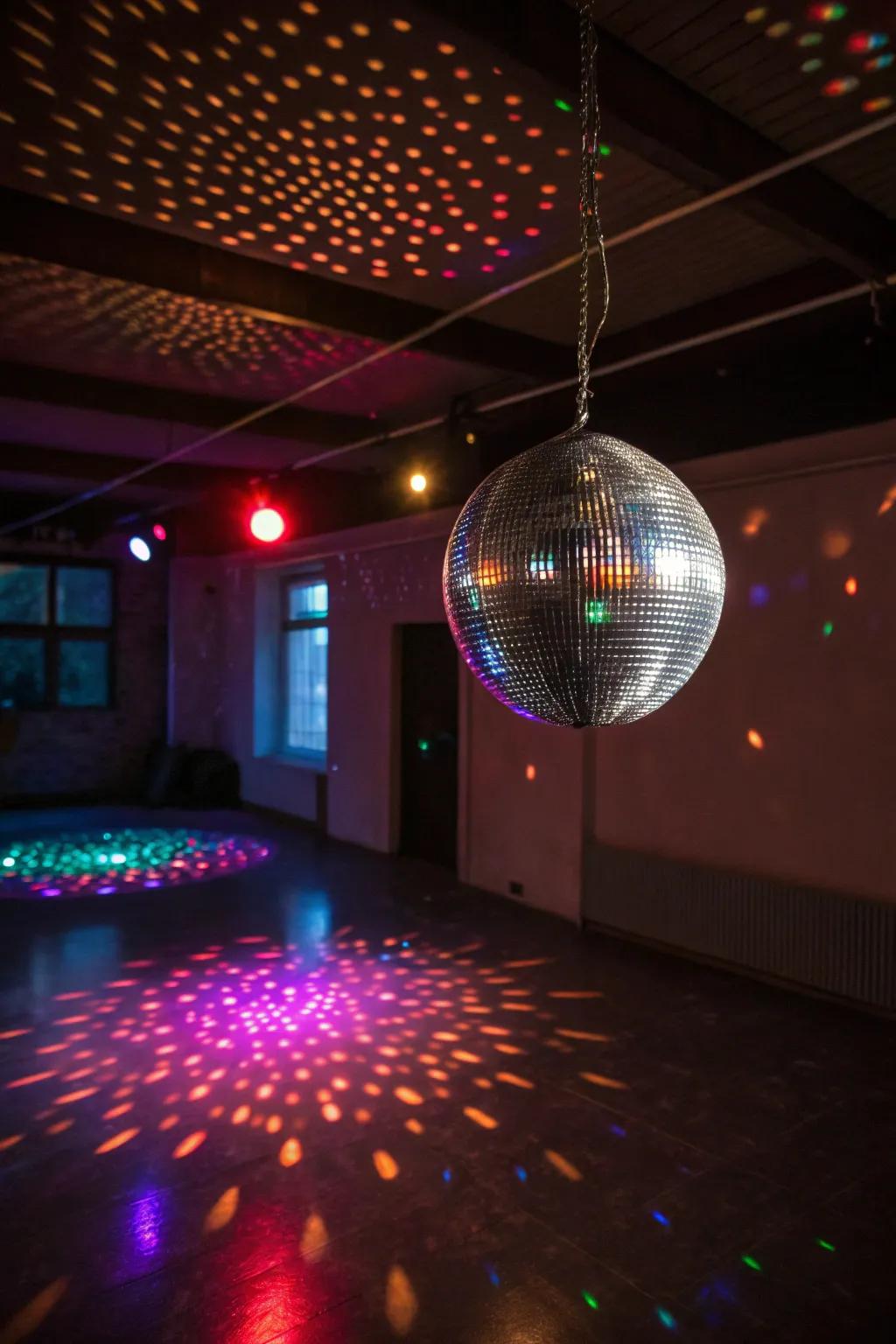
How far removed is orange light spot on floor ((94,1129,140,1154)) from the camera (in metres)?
2.86

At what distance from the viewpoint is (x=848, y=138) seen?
2236 millimetres

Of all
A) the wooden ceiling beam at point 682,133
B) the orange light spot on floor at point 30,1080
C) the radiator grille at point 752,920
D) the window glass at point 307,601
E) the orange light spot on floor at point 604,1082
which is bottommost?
the orange light spot on floor at point 30,1080

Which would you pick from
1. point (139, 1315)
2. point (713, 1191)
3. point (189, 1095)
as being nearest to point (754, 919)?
Result: point (713, 1191)

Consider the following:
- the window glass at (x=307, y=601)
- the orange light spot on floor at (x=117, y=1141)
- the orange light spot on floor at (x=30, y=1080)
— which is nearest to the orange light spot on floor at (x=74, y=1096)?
the orange light spot on floor at (x=30, y=1080)

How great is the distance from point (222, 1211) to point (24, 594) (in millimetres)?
8785

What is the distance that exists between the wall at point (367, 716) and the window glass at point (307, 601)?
0.23 metres

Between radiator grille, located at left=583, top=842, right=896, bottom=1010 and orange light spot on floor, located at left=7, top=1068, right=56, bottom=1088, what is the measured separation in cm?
303

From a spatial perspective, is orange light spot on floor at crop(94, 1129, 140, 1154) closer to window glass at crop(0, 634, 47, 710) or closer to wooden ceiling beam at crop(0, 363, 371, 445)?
wooden ceiling beam at crop(0, 363, 371, 445)

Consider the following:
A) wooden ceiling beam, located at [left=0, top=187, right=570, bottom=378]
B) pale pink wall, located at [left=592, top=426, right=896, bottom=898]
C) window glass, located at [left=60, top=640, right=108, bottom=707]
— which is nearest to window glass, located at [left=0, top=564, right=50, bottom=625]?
window glass, located at [left=60, top=640, right=108, bottom=707]

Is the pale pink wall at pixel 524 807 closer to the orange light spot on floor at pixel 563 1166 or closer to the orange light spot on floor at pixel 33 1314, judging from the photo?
the orange light spot on floor at pixel 563 1166

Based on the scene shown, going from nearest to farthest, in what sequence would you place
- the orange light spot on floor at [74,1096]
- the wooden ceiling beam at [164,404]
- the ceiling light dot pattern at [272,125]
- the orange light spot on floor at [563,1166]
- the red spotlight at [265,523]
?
the ceiling light dot pattern at [272,125] → the orange light spot on floor at [563,1166] → the orange light spot on floor at [74,1096] → the wooden ceiling beam at [164,404] → the red spotlight at [265,523]

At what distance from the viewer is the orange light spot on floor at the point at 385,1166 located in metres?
2.70

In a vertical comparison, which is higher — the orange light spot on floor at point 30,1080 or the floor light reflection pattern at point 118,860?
the orange light spot on floor at point 30,1080

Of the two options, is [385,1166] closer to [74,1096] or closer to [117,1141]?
[117,1141]
